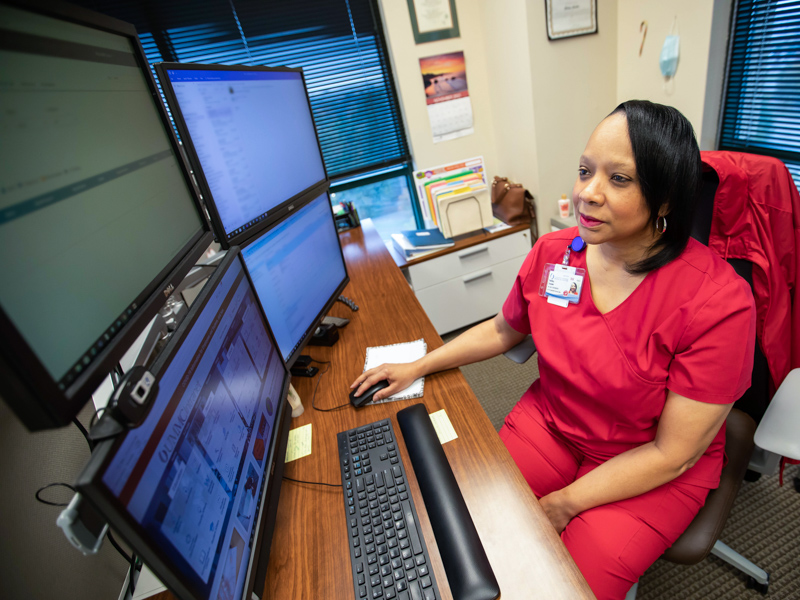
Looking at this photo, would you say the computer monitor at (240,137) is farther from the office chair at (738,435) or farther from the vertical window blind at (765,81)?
the vertical window blind at (765,81)

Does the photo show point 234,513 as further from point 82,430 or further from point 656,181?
point 656,181

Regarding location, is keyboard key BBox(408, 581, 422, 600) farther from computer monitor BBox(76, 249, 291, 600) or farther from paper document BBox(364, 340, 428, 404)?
paper document BBox(364, 340, 428, 404)

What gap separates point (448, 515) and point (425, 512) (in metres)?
0.05

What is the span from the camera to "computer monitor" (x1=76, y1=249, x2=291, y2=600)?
0.40 meters

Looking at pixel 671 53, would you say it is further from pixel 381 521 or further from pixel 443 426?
pixel 381 521

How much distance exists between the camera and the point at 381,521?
75cm

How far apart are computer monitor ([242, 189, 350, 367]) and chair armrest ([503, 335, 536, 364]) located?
2.00 ft

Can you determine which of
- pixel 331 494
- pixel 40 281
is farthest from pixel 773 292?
pixel 40 281

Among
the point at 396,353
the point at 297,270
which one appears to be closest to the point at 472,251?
the point at 396,353

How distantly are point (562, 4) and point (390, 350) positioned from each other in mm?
2141

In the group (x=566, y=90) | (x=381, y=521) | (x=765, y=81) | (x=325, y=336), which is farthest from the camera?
(x=566, y=90)

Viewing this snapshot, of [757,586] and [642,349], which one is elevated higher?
[642,349]

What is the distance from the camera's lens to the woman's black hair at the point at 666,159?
2.78 feet

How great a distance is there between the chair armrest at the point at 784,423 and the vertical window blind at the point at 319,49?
2.46m
